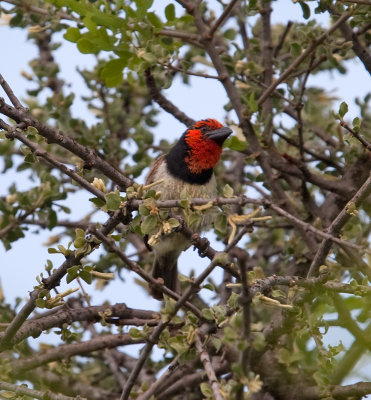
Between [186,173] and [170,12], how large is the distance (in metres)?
1.35

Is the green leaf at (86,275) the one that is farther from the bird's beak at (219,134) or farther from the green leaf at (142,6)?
the bird's beak at (219,134)

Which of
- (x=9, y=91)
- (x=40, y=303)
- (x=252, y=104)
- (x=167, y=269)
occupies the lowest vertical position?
(x=40, y=303)

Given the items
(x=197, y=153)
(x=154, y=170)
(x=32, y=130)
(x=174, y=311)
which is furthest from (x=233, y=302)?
(x=154, y=170)

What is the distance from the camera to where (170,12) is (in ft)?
11.6

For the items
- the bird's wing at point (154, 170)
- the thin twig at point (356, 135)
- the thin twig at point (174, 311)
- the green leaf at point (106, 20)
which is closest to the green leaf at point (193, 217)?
the thin twig at point (174, 311)

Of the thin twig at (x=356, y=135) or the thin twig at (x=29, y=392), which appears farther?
the thin twig at (x=356, y=135)

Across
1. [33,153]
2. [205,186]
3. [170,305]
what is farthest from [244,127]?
[170,305]

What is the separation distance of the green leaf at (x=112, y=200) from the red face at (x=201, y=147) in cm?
207

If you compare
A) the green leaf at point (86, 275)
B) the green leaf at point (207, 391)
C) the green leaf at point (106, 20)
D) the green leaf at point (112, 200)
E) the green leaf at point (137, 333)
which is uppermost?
the green leaf at point (106, 20)

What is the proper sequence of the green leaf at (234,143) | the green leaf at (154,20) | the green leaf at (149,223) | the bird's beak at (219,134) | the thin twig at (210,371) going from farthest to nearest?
the bird's beak at (219,134)
the green leaf at (154,20)
the green leaf at (234,143)
the green leaf at (149,223)
the thin twig at (210,371)

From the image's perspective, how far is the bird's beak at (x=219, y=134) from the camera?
4816 millimetres

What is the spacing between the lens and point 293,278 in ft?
9.36

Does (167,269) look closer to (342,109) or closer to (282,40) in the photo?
(282,40)

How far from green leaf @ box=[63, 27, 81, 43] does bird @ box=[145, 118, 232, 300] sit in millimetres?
1250
